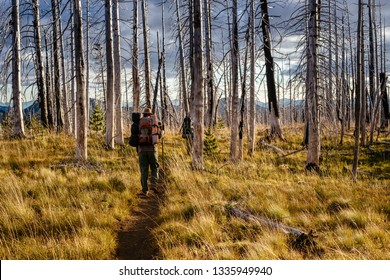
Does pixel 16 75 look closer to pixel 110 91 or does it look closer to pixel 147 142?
pixel 110 91

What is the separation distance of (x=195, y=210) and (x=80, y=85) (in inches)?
247

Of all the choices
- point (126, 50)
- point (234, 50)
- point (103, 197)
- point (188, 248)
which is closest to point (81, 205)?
point (103, 197)

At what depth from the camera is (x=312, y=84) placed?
9391 millimetres

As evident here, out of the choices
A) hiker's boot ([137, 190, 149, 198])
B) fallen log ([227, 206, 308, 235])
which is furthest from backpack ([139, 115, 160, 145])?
fallen log ([227, 206, 308, 235])

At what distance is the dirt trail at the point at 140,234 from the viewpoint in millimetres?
4430

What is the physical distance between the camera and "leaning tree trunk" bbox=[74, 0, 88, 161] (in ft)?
31.3

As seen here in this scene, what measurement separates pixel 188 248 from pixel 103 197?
3.02 m

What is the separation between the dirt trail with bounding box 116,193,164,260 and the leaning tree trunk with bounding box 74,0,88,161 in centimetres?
411

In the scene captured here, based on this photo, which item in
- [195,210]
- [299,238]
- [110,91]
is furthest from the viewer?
[110,91]

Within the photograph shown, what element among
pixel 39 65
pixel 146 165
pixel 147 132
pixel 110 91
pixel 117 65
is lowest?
pixel 146 165

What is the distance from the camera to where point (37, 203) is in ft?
19.8

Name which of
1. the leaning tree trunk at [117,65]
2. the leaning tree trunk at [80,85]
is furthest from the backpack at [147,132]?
the leaning tree trunk at [117,65]

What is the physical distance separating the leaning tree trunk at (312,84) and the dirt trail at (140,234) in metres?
5.76

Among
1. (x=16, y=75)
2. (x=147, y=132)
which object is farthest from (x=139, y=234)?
(x=16, y=75)
